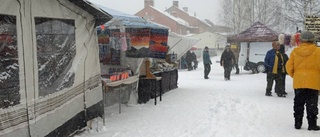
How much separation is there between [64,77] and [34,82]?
0.87m

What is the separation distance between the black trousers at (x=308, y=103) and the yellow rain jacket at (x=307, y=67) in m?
0.13

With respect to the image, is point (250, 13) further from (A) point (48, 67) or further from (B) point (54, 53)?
(A) point (48, 67)

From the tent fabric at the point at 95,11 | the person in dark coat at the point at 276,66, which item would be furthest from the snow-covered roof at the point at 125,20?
the person in dark coat at the point at 276,66

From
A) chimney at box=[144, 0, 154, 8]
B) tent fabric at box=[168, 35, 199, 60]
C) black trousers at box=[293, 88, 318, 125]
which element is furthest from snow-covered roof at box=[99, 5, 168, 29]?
chimney at box=[144, 0, 154, 8]

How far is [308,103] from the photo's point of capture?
626 centimetres

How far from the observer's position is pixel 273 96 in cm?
1077

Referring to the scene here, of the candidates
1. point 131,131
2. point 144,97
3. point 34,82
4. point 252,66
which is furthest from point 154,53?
point 252,66

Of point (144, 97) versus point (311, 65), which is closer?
point (311, 65)

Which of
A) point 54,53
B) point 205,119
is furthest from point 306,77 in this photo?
point 54,53

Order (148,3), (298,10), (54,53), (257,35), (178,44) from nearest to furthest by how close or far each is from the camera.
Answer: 1. (54,53)
2. (178,44)
3. (257,35)
4. (298,10)
5. (148,3)

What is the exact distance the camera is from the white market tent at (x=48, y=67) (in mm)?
4324

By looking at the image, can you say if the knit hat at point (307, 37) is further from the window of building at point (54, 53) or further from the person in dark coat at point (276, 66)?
the person in dark coat at point (276, 66)

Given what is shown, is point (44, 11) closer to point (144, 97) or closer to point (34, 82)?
point (34, 82)

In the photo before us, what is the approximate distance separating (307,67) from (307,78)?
22cm
